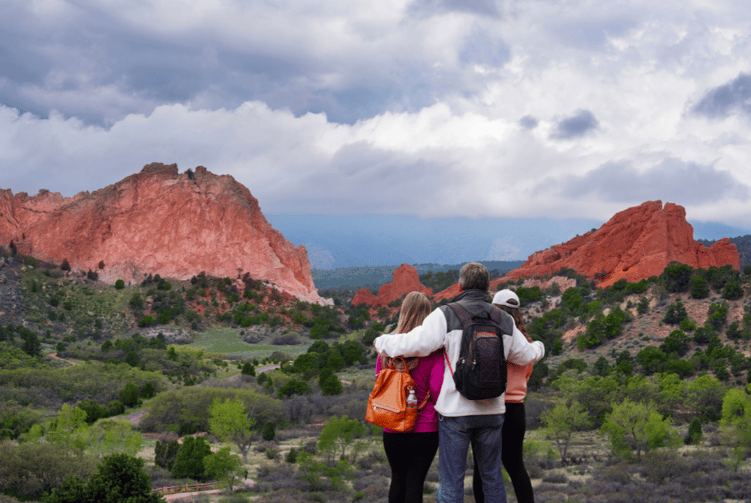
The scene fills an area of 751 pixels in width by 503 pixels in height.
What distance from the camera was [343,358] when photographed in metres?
42.5

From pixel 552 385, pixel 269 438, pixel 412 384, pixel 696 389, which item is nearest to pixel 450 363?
pixel 412 384

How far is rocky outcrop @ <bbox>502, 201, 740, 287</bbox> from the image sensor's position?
6391cm

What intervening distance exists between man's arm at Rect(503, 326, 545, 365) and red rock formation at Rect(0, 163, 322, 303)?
70319 millimetres

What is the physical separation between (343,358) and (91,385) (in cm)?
1814

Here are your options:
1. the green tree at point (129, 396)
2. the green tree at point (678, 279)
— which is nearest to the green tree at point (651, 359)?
the green tree at point (678, 279)

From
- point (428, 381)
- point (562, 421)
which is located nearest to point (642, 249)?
point (562, 421)

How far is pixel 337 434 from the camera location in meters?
19.2

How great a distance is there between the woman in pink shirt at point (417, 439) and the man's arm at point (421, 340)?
17cm

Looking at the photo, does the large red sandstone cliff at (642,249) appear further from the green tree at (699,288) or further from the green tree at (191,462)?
the green tree at (191,462)

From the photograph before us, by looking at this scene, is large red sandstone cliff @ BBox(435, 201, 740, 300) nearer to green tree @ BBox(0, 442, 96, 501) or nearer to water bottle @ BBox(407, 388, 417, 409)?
green tree @ BBox(0, 442, 96, 501)

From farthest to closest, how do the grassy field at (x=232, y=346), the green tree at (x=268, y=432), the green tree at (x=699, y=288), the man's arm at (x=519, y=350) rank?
the grassy field at (x=232, y=346) → the green tree at (x=699, y=288) → the green tree at (x=268, y=432) → the man's arm at (x=519, y=350)

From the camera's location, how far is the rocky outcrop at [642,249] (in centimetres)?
6391

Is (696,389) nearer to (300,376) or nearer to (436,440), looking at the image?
(300,376)

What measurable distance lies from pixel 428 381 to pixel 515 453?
1051mm
